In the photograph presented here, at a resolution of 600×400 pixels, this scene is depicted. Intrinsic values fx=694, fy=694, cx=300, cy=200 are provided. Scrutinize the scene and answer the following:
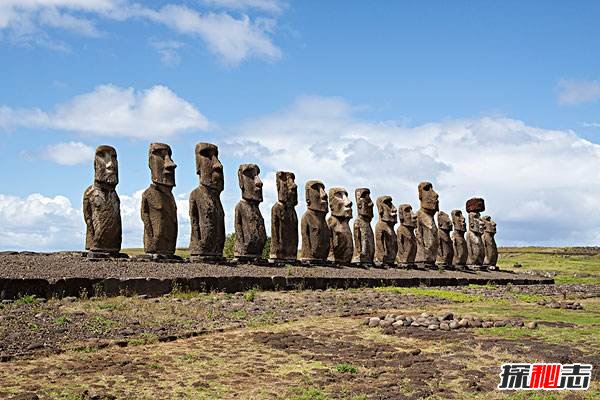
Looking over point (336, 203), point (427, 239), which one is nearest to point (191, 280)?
point (336, 203)

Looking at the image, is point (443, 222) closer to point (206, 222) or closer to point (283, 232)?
point (283, 232)

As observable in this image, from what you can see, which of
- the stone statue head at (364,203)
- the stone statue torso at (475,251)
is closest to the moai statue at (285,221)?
the stone statue head at (364,203)

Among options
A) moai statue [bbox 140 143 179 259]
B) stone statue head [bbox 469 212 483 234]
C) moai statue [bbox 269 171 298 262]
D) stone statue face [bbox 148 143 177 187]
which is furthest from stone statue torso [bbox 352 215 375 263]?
stone statue face [bbox 148 143 177 187]

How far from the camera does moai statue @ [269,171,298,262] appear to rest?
23.4 meters

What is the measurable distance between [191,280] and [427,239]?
18032mm

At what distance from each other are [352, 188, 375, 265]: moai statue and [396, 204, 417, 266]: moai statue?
2683 millimetres

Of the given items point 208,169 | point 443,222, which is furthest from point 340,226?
point 443,222

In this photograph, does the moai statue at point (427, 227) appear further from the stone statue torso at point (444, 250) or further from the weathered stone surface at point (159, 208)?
the weathered stone surface at point (159, 208)

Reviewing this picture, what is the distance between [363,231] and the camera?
28031mm

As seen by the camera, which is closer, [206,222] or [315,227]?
[206,222]

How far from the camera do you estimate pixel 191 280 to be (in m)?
15.6

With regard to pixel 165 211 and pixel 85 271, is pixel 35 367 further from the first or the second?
pixel 165 211

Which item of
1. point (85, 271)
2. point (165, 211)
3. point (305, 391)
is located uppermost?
point (165, 211)

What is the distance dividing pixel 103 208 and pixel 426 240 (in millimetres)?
17523
